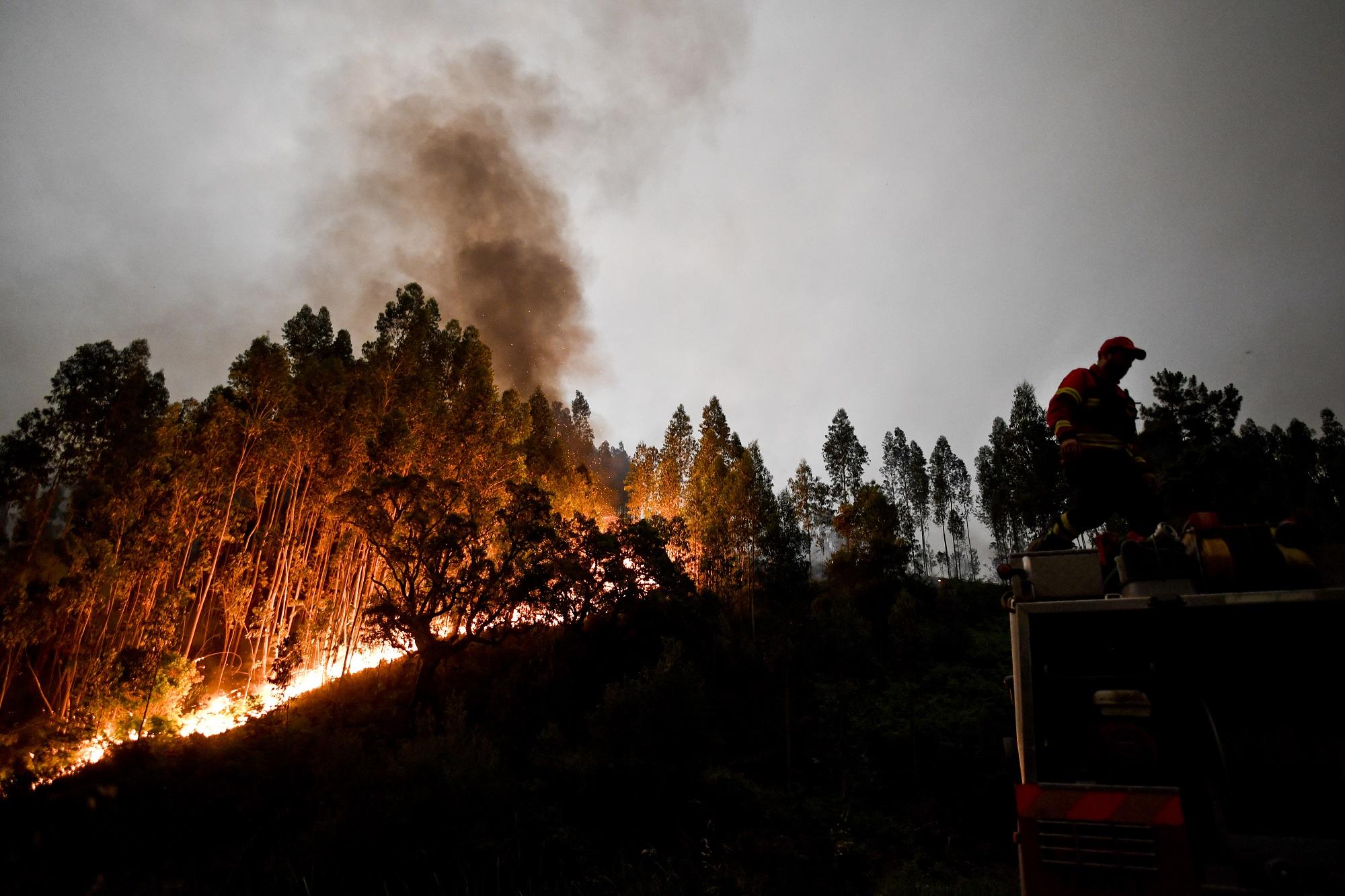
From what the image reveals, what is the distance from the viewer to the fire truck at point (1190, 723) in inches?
112

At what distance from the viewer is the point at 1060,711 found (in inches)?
136

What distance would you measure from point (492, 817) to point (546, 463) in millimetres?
27752

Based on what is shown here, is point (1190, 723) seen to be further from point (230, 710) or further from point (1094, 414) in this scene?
point (230, 710)

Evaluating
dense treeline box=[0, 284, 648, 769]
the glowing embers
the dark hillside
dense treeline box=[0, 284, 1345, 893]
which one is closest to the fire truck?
dense treeline box=[0, 284, 1345, 893]

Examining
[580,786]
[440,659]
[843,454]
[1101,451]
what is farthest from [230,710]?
[843,454]

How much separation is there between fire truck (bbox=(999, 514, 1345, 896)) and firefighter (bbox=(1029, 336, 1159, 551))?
0.99 metres

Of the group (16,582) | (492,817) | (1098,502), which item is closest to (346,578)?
(16,582)

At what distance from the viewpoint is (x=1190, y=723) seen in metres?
3.23

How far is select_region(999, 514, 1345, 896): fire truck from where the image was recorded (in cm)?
284

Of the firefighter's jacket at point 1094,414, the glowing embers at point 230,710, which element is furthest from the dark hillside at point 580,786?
the firefighter's jacket at point 1094,414

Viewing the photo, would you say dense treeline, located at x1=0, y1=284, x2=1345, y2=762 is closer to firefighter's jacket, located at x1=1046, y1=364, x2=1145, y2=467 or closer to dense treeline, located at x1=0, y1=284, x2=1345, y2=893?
dense treeline, located at x1=0, y1=284, x2=1345, y2=893

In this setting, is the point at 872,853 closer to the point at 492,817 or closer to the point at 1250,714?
the point at 492,817

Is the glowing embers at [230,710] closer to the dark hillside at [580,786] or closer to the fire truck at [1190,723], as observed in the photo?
the dark hillside at [580,786]

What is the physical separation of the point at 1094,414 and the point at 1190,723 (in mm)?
2363
